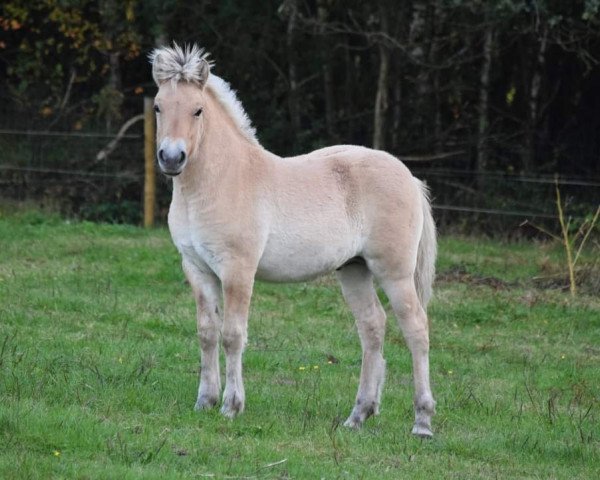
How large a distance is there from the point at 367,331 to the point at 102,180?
33.5ft

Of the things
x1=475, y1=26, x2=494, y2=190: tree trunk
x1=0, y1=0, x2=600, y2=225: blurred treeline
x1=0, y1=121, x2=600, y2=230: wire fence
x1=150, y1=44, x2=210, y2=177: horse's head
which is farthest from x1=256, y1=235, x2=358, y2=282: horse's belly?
x1=475, y1=26, x2=494, y2=190: tree trunk

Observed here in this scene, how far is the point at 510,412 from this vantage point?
23.3 feet

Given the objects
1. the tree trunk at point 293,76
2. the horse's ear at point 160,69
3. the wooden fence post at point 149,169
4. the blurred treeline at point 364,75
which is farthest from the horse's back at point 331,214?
the tree trunk at point 293,76

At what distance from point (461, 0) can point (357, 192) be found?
8504 millimetres

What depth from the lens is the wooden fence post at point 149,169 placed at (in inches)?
594

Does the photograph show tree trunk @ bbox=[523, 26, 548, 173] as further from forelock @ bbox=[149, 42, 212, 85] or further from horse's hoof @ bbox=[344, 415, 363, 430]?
forelock @ bbox=[149, 42, 212, 85]

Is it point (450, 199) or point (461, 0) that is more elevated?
point (461, 0)

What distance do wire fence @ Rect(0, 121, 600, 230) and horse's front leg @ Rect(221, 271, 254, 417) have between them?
30.7ft

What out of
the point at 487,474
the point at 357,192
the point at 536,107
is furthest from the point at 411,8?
the point at 487,474

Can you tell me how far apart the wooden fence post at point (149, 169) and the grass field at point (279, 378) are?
8.21 ft

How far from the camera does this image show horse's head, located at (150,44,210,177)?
243 inches

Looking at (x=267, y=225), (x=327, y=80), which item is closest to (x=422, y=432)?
(x=267, y=225)

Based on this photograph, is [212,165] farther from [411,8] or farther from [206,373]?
[411,8]

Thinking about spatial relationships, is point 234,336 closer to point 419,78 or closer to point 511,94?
point 419,78
